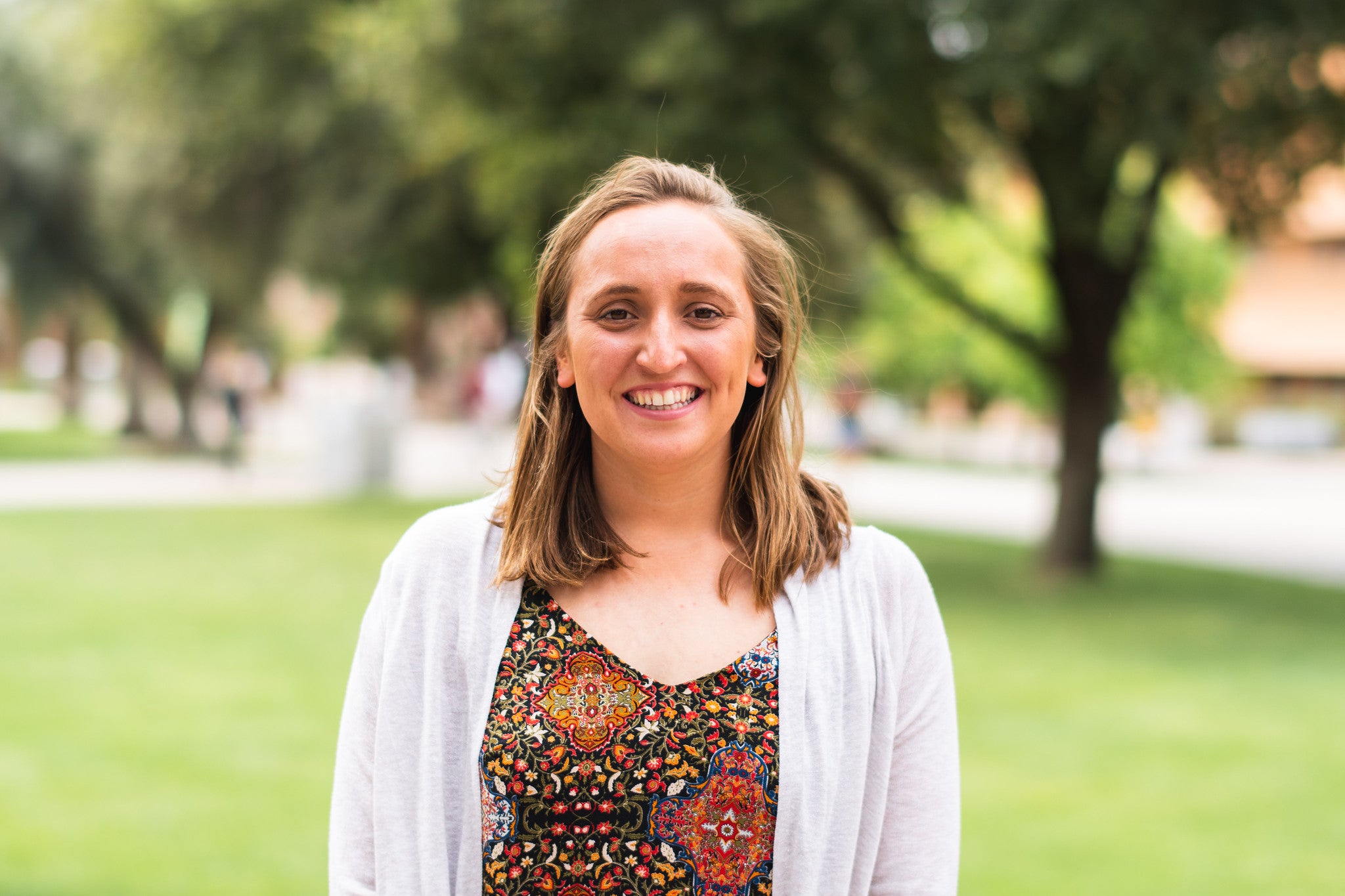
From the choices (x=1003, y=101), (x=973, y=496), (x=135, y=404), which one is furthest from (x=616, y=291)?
(x=135, y=404)

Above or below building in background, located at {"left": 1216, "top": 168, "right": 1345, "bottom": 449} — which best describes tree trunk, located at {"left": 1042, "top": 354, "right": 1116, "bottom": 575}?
below

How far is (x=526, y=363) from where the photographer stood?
6.25m

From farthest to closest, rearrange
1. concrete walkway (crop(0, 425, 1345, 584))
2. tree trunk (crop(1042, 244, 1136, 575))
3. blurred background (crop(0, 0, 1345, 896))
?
concrete walkway (crop(0, 425, 1345, 584)) < tree trunk (crop(1042, 244, 1136, 575)) < blurred background (crop(0, 0, 1345, 896))

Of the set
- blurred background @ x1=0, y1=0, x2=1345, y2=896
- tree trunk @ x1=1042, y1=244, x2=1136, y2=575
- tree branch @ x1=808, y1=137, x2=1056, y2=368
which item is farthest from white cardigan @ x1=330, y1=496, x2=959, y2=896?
tree trunk @ x1=1042, y1=244, x2=1136, y2=575

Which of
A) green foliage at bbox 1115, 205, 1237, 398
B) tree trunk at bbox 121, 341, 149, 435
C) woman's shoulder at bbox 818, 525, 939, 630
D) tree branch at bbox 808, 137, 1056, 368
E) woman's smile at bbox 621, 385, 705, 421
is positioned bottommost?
woman's shoulder at bbox 818, 525, 939, 630

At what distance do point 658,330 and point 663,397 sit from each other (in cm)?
9

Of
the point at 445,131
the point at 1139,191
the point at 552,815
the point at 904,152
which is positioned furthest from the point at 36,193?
the point at 552,815

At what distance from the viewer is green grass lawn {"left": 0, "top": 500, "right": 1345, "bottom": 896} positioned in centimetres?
518

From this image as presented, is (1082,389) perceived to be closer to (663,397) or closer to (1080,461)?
(1080,461)

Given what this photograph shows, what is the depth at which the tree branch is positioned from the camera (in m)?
12.6

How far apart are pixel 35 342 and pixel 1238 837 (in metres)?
91.2

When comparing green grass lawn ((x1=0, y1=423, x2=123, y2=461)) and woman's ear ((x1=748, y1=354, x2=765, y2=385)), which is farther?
green grass lawn ((x1=0, y1=423, x2=123, y2=461))

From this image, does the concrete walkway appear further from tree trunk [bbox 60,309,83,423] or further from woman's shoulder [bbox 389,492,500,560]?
tree trunk [bbox 60,309,83,423]

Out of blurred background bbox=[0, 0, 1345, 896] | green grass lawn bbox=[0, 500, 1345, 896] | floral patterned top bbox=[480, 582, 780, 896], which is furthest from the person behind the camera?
blurred background bbox=[0, 0, 1345, 896]
